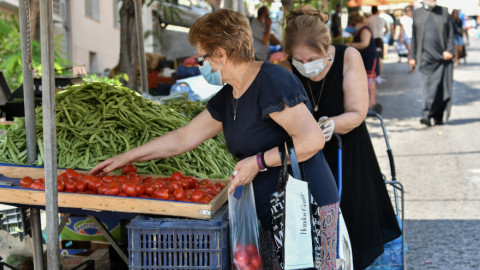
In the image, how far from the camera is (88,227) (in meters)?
4.88

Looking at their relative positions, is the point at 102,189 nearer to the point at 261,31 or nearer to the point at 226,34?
the point at 226,34

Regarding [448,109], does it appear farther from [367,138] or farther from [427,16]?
[367,138]

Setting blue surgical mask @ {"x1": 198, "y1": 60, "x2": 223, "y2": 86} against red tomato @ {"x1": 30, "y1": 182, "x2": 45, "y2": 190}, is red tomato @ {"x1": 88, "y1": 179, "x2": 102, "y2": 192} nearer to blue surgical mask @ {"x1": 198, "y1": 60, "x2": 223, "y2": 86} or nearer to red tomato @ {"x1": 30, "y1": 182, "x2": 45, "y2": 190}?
red tomato @ {"x1": 30, "y1": 182, "x2": 45, "y2": 190}

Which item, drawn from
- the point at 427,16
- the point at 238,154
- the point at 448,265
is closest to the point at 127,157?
the point at 238,154

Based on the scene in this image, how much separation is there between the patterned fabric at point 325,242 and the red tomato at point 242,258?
15 centimetres

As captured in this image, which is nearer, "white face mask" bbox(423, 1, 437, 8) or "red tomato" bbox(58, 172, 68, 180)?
"red tomato" bbox(58, 172, 68, 180)

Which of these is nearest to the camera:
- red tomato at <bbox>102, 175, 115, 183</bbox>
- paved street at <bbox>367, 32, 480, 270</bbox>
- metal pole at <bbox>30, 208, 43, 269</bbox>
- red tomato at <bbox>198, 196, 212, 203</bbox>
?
red tomato at <bbox>198, 196, 212, 203</bbox>

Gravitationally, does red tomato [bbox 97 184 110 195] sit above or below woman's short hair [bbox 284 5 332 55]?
below

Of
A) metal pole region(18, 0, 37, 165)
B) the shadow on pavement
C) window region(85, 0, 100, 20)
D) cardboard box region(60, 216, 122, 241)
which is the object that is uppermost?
window region(85, 0, 100, 20)

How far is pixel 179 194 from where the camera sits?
3.41m

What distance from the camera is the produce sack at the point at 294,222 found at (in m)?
2.92

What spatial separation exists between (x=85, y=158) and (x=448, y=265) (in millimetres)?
3154

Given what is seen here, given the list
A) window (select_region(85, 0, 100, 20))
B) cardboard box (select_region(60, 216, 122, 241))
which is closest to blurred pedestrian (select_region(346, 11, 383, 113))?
cardboard box (select_region(60, 216, 122, 241))

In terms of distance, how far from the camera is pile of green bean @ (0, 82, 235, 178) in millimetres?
4684
